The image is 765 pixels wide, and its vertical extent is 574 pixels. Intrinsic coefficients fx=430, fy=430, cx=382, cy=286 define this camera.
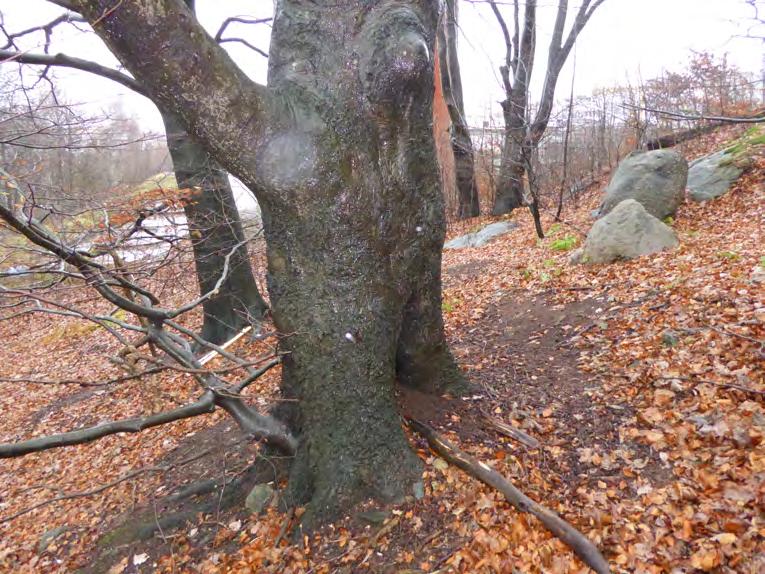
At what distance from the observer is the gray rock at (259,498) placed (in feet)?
9.12

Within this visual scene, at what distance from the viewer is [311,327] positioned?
250cm

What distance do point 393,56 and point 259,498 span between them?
2814 millimetres

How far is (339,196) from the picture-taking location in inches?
93.6

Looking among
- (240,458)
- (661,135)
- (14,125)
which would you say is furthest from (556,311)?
(661,135)

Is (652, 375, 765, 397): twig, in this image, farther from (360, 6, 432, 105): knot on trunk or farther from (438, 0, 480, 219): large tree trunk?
(438, 0, 480, 219): large tree trunk

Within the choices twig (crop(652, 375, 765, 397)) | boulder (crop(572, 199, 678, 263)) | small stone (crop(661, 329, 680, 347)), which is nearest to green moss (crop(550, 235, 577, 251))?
boulder (crop(572, 199, 678, 263))

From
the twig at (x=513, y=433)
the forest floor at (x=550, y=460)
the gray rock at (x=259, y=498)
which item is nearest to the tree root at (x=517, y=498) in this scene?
the forest floor at (x=550, y=460)

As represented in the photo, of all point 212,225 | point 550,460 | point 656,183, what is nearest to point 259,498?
point 550,460

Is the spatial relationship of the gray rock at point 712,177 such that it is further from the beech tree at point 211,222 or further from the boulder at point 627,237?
the beech tree at point 211,222

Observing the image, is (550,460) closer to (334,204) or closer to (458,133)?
(334,204)

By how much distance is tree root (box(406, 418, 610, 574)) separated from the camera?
2.04m

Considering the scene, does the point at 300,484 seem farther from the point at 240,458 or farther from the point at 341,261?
the point at 341,261

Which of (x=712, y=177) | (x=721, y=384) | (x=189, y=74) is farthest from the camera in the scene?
(x=712, y=177)

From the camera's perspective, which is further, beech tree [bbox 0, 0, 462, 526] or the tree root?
beech tree [bbox 0, 0, 462, 526]
